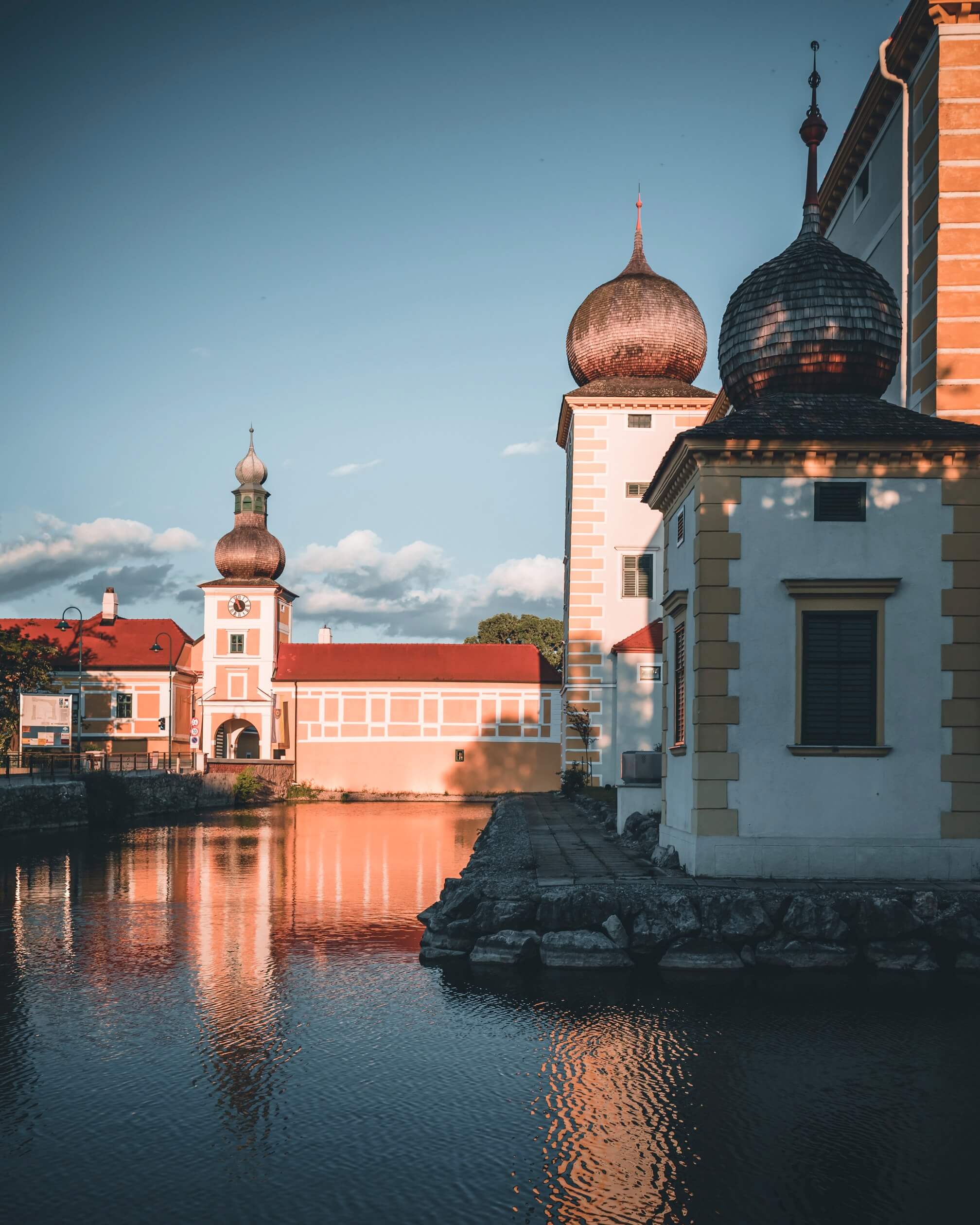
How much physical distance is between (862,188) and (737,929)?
16008mm

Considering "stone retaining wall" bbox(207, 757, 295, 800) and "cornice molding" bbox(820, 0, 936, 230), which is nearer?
"cornice molding" bbox(820, 0, 936, 230)

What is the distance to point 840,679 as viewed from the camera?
1410 centimetres

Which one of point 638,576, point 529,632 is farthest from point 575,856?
point 529,632

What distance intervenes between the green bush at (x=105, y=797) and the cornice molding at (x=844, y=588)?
993 inches

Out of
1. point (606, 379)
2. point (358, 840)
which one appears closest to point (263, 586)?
point (606, 379)

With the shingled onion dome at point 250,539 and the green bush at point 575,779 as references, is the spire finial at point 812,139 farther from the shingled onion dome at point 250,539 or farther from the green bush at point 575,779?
the shingled onion dome at point 250,539

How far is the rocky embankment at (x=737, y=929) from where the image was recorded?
1227 centimetres

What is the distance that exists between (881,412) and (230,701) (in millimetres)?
43730

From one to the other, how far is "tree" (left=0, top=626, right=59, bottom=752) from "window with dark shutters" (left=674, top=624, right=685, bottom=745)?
29.1 metres

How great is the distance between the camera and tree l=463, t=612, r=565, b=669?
76.0 metres

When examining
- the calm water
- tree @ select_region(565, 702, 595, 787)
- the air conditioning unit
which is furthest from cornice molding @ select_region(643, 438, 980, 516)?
tree @ select_region(565, 702, 595, 787)

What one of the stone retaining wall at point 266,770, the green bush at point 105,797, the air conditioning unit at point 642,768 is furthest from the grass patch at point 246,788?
the air conditioning unit at point 642,768

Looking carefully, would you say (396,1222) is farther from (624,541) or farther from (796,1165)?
(624,541)

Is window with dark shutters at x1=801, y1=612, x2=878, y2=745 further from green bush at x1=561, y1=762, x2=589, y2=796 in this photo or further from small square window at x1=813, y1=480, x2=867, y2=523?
green bush at x1=561, y1=762, x2=589, y2=796
